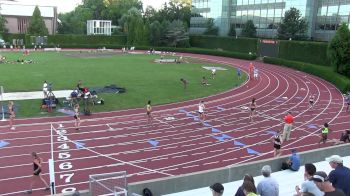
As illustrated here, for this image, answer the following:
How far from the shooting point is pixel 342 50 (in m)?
40.5

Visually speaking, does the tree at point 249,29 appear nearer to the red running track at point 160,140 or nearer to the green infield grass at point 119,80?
the green infield grass at point 119,80

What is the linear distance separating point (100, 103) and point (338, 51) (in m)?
27.0

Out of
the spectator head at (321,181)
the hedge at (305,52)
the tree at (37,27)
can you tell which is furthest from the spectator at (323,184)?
the tree at (37,27)

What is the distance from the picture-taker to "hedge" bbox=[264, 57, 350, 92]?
37.0 metres

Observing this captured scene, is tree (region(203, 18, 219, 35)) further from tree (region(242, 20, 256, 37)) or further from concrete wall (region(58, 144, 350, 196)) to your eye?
concrete wall (region(58, 144, 350, 196))

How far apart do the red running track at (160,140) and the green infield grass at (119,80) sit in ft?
6.62

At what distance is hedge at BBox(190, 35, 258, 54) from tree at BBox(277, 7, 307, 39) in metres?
6.09

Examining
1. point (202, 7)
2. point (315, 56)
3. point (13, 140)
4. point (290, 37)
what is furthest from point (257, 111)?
point (202, 7)

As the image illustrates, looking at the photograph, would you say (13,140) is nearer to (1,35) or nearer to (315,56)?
(315,56)

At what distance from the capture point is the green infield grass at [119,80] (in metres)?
28.5

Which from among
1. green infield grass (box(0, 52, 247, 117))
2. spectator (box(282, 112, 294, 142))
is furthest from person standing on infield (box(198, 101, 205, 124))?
green infield grass (box(0, 52, 247, 117))

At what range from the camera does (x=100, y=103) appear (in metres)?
27.2

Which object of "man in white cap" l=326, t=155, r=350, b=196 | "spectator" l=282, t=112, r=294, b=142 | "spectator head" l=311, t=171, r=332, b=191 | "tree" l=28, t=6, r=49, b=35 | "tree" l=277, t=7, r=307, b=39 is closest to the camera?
Result: "spectator head" l=311, t=171, r=332, b=191

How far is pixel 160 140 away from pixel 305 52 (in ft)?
138
